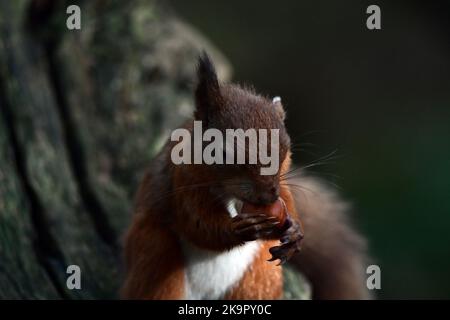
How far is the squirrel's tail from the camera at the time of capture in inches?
144

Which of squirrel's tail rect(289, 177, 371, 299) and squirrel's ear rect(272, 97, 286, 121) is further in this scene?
squirrel's tail rect(289, 177, 371, 299)

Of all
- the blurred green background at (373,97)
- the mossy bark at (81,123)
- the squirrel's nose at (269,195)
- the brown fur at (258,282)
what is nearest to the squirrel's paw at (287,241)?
the squirrel's nose at (269,195)

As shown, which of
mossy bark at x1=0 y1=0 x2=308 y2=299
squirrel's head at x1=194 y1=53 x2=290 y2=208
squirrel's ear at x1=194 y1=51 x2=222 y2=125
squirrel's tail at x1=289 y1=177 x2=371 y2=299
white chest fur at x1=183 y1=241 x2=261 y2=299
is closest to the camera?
squirrel's head at x1=194 y1=53 x2=290 y2=208

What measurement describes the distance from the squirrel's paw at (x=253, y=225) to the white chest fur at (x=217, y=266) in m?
0.34

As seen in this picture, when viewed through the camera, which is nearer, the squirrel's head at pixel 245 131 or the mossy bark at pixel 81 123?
the squirrel's head at pixel 245 131

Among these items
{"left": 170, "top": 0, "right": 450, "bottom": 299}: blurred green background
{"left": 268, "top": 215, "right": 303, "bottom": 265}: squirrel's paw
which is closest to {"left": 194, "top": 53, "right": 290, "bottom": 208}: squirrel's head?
{"left": 268, "top": 215, "right": 303, "bottom": 265}: squirrel's paw

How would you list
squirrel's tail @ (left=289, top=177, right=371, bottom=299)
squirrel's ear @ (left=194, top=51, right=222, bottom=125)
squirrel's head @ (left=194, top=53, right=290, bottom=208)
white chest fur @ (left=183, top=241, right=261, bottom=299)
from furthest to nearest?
squirrel's tail @ (left=289, top=177, right=371, bottom=299) < white chest fur @ (left=183, top=241, right=261, bottom=299) < squirrel's ear @ (left=194, top=51, right=222, bottom=125) < squirrel's head @ (left=194, top=53, right=290, bottom=208)

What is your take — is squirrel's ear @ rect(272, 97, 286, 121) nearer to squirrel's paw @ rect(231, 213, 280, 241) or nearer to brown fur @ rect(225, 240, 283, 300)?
squirrel's paw @ rect(231, 213, 280, 241)

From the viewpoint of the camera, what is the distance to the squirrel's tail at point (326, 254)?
144 inches

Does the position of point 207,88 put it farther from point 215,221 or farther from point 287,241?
point 287,241

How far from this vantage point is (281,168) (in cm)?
261

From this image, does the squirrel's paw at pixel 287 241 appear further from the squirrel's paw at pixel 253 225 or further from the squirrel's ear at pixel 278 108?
the squirrel's ear at pixel 278 108

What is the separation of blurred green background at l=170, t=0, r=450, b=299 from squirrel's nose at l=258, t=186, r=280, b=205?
3.24 meters

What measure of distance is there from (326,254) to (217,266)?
0.85 m
